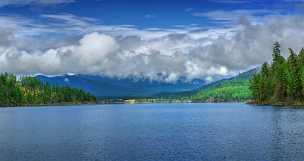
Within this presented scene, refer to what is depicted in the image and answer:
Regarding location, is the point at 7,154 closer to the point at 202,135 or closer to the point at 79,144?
the point at 79,144

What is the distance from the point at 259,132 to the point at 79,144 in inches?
1435

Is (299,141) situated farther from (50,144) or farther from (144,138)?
(50,144)

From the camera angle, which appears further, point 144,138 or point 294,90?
point 294,90

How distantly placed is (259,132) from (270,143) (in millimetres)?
18280

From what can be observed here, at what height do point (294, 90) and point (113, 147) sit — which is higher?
point (294, 90)

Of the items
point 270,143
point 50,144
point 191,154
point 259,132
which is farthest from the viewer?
point 259,132

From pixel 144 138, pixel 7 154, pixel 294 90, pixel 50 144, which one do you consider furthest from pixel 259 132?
pixel 294 90

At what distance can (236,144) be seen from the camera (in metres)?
75.8

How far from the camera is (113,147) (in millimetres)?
76250

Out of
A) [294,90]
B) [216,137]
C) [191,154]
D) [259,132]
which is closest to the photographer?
[191,154]

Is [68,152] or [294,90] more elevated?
[294,90]

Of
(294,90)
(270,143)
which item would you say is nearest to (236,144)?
(270,143)

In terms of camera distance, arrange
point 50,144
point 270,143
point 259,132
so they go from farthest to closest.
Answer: point 259,132 → point 50,144 → point 270,143

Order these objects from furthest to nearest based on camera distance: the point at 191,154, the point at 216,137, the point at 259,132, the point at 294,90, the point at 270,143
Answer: the point at 294,90
the point at 259,132
the point at 216,137
the point at 270,143
the point at 191,154
